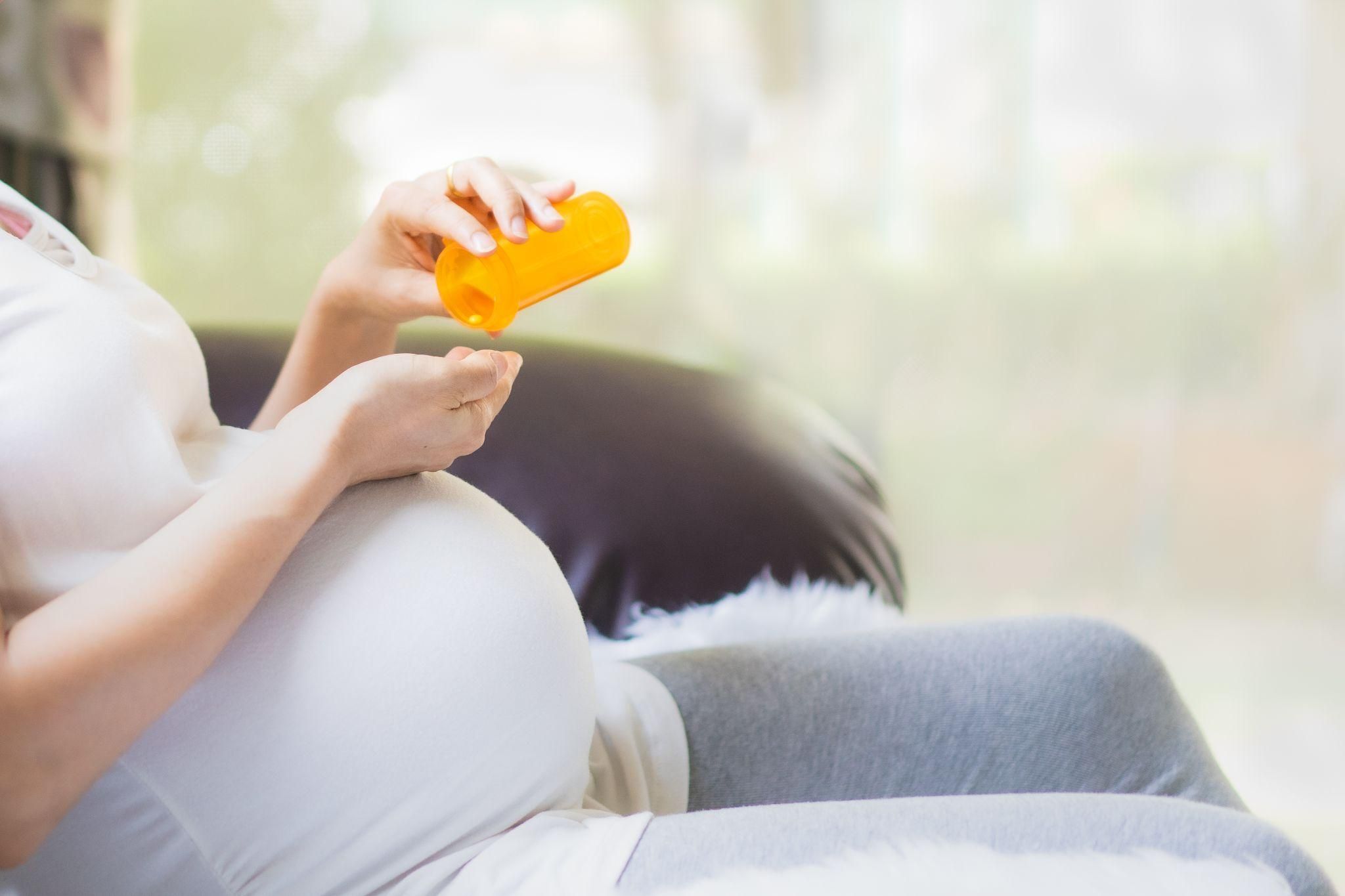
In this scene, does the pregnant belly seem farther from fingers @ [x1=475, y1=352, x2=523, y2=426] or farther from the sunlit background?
the sunlit background

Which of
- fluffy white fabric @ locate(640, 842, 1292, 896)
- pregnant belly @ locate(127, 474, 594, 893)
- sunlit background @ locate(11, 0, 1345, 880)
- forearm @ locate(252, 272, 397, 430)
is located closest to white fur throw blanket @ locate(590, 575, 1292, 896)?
fluffy white fabric @ locate(640, 842, 1292, 896)

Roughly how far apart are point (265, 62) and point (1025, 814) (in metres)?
1.86

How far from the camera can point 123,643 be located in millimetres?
491

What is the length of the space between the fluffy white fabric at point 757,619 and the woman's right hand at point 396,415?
1.26 feet

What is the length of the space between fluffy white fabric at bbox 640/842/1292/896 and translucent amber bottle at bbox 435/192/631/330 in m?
0.36

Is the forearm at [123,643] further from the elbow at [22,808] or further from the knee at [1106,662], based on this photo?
the knee at [1106,662]

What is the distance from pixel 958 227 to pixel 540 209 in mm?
1580

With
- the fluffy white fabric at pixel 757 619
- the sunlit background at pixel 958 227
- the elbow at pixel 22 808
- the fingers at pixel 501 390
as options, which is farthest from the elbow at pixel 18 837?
the sunlit background at pixel 958 227

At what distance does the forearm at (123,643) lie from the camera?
47 cm

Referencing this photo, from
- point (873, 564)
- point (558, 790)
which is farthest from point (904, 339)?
point (558, 790)

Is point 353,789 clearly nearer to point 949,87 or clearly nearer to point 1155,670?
point 1155,670

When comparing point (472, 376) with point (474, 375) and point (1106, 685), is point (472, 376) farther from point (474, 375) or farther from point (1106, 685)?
point (1106, 685)

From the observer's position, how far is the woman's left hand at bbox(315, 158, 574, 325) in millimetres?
687

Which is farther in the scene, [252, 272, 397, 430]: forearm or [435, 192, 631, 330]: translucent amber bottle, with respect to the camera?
[252, 272, 397, 430]: forearm
